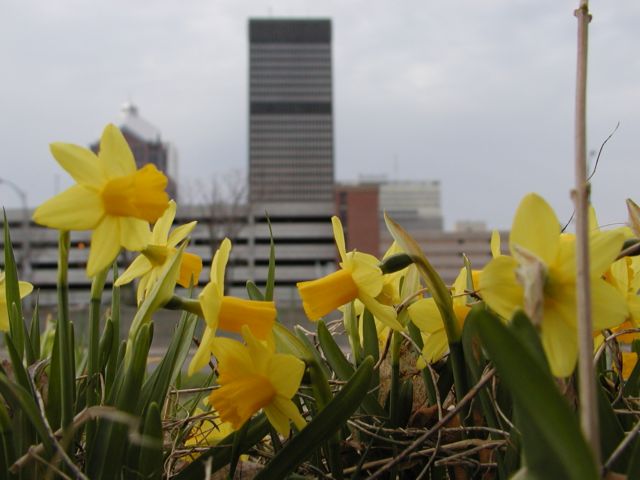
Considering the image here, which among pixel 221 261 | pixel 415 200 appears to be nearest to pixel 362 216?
pixel 221 261

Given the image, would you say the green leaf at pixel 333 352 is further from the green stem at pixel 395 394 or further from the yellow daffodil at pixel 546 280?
the yellow daffodil at pixel 546 280

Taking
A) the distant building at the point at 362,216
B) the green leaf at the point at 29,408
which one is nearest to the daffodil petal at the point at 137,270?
the green leaf at the point at 29,408

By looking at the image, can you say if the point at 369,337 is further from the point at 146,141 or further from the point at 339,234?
the point at 146,141

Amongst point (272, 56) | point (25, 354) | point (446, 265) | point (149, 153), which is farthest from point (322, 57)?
point (25, 354)

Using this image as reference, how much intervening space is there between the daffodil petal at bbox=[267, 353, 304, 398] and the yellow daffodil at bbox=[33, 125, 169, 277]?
9 centimetres

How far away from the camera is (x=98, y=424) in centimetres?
30

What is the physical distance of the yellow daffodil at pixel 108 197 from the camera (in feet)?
0.95

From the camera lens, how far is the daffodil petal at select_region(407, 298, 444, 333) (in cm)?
34

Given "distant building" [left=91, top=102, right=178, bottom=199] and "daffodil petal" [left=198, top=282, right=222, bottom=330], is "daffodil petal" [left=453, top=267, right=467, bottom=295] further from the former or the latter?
"distant building" [left=91, top=102, right=178, bottom=199]

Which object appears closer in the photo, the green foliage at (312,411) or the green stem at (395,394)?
the green foliage at (312,411)

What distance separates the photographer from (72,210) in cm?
29

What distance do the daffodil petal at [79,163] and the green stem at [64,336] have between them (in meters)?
0.03

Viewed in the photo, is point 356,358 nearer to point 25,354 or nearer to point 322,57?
point 25,354

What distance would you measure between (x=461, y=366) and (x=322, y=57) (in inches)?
2360
